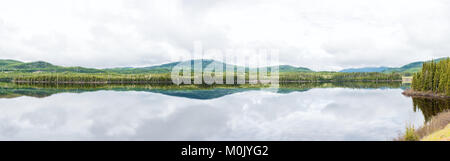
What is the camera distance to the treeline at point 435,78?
48.4m

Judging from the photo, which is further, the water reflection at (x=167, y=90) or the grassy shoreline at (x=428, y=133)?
the water reflection at (x=167, y=90)

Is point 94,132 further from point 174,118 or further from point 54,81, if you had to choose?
point 54,81

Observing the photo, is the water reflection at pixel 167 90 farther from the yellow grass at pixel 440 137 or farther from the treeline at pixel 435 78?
the yellow grass at pixel 440 137

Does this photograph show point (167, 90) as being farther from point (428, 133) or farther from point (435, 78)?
point (428, 133)

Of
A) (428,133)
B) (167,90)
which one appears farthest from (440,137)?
(167,90)

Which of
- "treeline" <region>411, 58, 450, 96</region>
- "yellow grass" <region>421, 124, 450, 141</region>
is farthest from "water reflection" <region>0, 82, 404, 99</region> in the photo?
"yellow grass" <region>421, 124, 450, 141</region>

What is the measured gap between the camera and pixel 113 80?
513ft

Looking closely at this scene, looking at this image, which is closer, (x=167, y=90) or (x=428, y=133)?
(x=428, y=133)

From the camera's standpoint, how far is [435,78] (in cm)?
5266

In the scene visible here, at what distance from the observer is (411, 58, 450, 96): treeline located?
4841 cm

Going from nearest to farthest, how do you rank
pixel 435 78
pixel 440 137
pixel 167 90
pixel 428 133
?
pixel 440 137
pixel 428 133
pixel 435 78
pixel 167 90

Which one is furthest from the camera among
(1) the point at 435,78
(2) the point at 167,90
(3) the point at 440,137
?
(2) the point at 167,90

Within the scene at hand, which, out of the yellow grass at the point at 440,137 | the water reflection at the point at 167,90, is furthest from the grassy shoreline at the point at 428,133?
the water reflection at the point at 167,90
